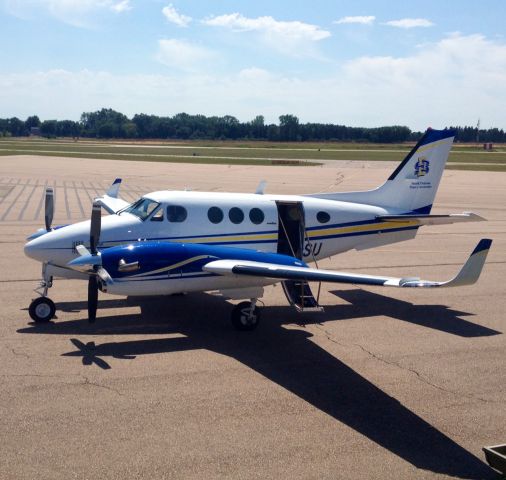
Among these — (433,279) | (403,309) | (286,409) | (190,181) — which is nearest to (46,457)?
(286,409)

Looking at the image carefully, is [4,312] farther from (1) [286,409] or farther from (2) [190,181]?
(2) [190,181]

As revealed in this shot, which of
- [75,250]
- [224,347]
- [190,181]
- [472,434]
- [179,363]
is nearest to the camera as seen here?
[472,434]

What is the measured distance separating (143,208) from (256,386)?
6738 mm

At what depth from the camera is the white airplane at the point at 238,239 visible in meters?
13.1

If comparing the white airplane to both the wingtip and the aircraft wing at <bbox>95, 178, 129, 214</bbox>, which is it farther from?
the aircraft wing at <bbox>95, 178, 129, 214</bbox>

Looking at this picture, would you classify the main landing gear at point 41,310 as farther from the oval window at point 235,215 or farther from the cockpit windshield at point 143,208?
the oval window at point 235,215

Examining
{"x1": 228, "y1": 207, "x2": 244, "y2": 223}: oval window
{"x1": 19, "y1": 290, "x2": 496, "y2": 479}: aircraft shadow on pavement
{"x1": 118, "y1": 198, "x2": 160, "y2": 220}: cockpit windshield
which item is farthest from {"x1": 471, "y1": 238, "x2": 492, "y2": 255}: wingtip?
{"x1": 118, "y1": 198, "x2": 160, "y2": 220}: cockpit windshield

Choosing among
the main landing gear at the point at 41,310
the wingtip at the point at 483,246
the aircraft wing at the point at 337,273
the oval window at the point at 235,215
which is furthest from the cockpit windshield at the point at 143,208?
the wingtip at the point at 483,246

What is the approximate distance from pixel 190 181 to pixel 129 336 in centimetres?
4633

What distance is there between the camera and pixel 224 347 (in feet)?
43.1

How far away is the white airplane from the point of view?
1309 centimetres

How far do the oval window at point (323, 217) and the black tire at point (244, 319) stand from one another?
13.5 feet

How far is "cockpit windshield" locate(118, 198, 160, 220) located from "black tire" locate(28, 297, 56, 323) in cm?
316

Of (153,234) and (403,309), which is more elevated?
(153,234)
